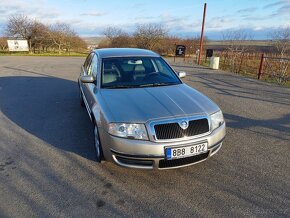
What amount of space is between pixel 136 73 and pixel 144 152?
180cm

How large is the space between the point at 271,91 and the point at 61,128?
7183 mm

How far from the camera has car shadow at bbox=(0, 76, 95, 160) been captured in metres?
4.05

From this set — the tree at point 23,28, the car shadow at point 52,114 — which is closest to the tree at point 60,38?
the tree at point 23,28

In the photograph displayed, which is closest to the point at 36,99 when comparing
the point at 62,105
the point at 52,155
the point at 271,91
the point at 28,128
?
the point at 62,105

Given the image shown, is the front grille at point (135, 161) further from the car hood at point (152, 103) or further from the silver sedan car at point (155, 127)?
the car hood at point (152, 103)

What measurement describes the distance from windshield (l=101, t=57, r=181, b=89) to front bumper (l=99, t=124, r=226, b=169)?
117 cm

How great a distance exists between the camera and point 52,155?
3.59 meters

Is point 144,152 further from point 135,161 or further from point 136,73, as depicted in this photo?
point 136,73

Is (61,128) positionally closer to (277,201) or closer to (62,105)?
(62,105)

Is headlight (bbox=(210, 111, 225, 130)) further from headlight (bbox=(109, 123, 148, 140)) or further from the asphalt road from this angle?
headlight (bbox=(109, 123, 148, 140))

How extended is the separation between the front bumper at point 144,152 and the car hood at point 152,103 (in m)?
0.26

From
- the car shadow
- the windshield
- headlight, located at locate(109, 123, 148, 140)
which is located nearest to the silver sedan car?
headlight, located at locate(109, 123, 148, 140)

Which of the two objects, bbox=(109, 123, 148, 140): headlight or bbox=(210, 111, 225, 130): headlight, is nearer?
bbox=(109, 123, 148, 140): headlight

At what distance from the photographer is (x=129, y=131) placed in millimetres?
2732
